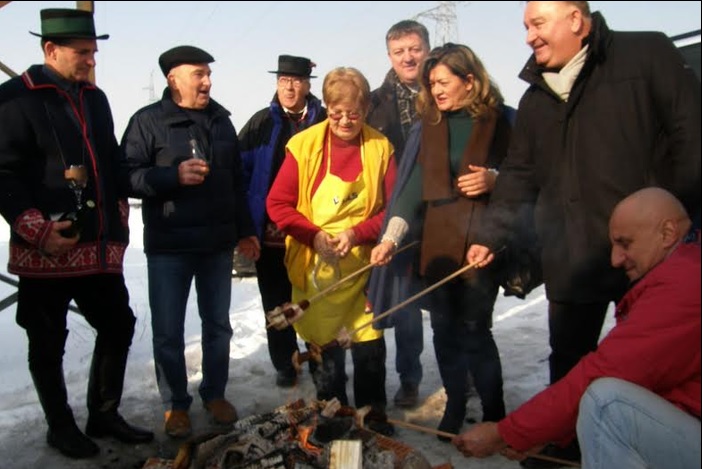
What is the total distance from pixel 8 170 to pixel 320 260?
1.53 meters

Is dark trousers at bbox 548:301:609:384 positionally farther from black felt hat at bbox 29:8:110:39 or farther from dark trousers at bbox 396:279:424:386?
black felt hat at bbox 29:8:110:39

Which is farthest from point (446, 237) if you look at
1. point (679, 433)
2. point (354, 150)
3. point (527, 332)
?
point (527, 332)

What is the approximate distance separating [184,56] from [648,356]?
2.65 metres

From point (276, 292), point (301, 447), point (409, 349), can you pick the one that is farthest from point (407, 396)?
point (301, 447)

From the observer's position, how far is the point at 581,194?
289cm

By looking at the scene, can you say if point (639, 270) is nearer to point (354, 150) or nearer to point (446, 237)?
point (446, 237)

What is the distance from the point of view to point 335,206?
3658 mm

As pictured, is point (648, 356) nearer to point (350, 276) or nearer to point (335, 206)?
point (350, 276)

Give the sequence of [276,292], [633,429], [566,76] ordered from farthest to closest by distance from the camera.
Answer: [276,292]
[566,76]
[633,429]

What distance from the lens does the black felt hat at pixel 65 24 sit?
129 inches

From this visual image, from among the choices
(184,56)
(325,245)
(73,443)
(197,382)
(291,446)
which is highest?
(184,56)

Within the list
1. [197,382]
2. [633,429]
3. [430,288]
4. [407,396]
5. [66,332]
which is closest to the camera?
[633,429]

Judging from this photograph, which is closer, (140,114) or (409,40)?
(140,114)

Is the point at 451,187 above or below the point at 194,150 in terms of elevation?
below
